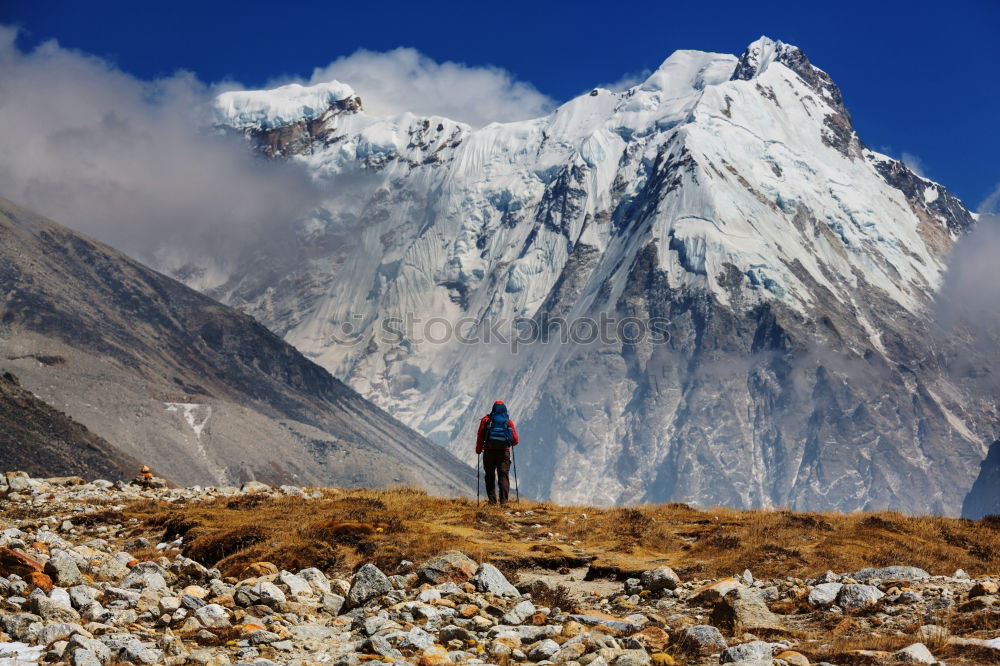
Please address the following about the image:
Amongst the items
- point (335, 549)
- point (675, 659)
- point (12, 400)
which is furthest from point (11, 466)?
point (675, 659)

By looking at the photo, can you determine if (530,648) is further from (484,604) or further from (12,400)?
(12,400)

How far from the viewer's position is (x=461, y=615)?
17.3 metres

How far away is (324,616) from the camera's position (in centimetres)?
1820

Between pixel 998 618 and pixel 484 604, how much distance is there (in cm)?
828

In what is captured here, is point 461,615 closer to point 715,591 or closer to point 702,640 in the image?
point 702,640

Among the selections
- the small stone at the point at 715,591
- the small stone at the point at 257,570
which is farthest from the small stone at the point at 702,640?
the small stone at the point at 257,570

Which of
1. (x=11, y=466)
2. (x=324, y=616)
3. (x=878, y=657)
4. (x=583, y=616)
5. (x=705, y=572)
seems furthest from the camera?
(x=11, y=466)

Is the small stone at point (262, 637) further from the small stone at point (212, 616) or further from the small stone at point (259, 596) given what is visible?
the small stone at point (259, 596)

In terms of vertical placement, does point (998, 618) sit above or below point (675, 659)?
above

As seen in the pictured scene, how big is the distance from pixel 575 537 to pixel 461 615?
10.0m

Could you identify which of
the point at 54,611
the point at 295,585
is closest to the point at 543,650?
the point at 295,585

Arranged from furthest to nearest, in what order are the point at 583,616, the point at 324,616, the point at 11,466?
the point at 11,466
the point at 324,616
the point at 583,616

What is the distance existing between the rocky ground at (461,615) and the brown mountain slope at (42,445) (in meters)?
159

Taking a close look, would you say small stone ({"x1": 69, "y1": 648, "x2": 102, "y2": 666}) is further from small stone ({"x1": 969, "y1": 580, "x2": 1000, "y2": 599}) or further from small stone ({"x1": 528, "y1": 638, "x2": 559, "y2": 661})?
small stone ({"x1": 969, "y1": 580, "x2": 1000, "y2": 599})
